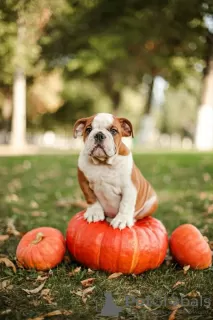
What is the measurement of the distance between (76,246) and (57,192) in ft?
12.9

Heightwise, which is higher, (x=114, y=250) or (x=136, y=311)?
(x=114, y=250)

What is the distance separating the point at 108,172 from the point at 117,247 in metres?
0.67

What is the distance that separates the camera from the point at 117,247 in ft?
11.2

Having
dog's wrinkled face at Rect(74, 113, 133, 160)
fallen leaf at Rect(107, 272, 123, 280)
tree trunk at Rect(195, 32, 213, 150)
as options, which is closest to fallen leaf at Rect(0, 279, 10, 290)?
fallen leaf at Rect(107, 272, 123, 280)

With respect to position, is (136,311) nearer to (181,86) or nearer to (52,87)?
(181,86)

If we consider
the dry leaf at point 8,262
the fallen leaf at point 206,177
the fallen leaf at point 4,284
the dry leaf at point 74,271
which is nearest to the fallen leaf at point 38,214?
the dry leaf at point 8,262

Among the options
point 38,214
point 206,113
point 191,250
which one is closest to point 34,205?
point 38,214

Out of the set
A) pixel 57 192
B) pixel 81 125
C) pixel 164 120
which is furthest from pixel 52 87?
pixel 164 120

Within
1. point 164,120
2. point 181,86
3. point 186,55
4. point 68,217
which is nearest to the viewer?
point 68,217

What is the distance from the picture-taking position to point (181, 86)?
81.8ft

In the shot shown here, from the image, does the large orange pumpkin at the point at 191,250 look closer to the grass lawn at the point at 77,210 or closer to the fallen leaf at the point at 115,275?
the grass lawn at the point at 77,210

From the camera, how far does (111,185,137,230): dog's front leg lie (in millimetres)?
3479

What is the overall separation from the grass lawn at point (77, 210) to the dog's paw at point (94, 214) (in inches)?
18.7

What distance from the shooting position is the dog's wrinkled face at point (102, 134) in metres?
3.21
